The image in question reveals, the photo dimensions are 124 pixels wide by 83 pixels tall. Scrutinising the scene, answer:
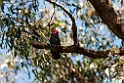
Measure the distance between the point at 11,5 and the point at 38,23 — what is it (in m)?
0.84

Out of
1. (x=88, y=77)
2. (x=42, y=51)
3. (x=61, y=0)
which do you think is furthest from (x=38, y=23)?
(x=88, y=77)

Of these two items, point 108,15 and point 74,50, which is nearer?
point 108,15

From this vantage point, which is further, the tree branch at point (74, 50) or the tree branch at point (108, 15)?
the tree branch at point (74, 50)

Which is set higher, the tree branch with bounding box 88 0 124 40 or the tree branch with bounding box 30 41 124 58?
the tree branch with bounding box 88 0 124 40

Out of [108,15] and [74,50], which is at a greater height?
[108,15]

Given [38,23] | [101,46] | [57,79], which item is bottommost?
[57,79]

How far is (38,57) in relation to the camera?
485cm

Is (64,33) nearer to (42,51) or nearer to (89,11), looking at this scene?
(89,11)

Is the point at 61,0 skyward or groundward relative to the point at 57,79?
skyward

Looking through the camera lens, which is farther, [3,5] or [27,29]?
[27,29]

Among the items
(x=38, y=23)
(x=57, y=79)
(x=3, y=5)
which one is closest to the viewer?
(x=3, y=5)

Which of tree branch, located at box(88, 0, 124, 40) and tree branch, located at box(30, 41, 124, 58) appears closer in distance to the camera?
tree branch, located at box(88, 0, 124, 40)

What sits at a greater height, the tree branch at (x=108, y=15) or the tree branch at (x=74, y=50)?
the tree branch at (x=108, y=15)

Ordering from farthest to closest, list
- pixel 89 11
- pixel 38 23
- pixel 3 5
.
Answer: pixel 89 11, pixel 38 23, pixel 3 5
